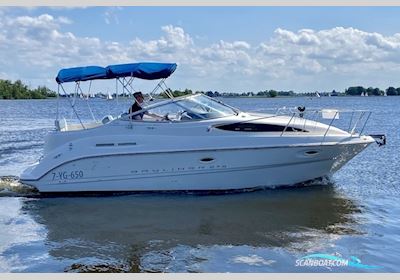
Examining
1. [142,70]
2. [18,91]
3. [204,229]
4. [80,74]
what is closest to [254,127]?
[142,70]

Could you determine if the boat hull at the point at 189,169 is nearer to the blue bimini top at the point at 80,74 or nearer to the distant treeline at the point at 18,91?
the blue bimini top at the point at 80,74

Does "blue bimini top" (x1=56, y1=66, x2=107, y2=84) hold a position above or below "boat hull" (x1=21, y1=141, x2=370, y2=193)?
Answer: above

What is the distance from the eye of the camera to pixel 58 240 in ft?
30.6

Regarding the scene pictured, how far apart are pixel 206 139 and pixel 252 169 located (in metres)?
1.35

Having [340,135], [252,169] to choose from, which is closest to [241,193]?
[252,169]

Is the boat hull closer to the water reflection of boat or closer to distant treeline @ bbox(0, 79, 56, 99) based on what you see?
the water reflection of boat

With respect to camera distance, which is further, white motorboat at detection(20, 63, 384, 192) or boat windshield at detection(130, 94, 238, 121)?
boat windshield at detection(130, 94, 238, 121)

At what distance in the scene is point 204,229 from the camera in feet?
32.5

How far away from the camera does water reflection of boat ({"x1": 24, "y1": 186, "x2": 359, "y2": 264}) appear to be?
9.07 meters

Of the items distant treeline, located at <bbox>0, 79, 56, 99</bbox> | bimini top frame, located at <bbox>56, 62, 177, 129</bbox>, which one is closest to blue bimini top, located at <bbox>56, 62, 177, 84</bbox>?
bimini top frame, located at <bbox>56, 62, 177, 129</bbox>

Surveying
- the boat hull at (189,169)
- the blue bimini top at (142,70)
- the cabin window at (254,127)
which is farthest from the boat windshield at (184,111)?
the boat hull at (189,169)

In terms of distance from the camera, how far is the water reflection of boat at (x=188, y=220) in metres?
9.07

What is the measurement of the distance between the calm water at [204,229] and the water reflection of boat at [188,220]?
20 millimetres

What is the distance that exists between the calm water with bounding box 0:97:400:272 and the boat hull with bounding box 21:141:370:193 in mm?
289
